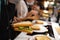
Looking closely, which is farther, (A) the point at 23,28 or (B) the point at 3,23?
(A) the point at 23,28

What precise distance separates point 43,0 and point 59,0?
303mm

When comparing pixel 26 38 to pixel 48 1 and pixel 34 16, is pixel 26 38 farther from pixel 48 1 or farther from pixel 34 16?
pixel 48 1

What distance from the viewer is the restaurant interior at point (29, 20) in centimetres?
82

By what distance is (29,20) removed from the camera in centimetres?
157

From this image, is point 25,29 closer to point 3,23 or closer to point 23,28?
point 23,28

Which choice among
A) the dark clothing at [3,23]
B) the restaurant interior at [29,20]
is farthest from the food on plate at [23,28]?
the dark clothing at [3,23]

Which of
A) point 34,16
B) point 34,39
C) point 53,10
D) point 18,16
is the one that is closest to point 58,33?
point 34,39

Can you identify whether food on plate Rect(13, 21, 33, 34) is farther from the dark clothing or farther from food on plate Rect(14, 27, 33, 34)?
the dark clothing

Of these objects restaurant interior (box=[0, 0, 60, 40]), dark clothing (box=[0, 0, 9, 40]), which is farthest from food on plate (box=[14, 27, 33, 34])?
dark clothing (box=[0, 0, 9, 40])

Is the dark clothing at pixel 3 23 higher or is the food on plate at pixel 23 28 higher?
the dark clothing at pixel 3 23

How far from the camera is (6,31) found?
82 cm

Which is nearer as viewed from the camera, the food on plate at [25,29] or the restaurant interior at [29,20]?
the restaurant interior at [29,20]

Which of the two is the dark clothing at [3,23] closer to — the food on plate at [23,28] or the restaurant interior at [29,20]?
the restaurant interior at [29,20]

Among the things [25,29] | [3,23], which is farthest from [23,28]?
[3,23]
